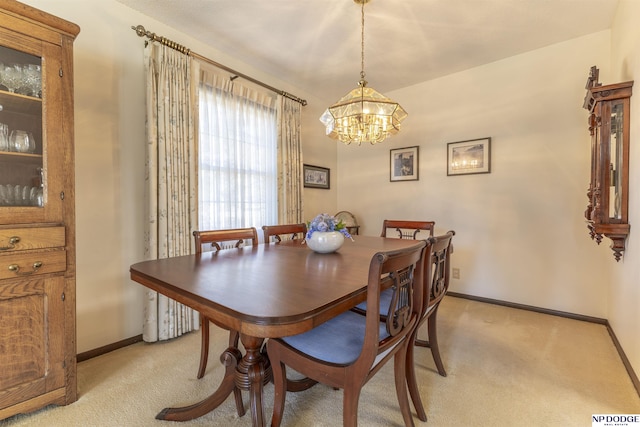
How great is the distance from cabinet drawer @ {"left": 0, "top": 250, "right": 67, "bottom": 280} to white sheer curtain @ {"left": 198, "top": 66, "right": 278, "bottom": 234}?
1187mm

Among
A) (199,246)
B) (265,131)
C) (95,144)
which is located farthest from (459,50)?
(95,144)

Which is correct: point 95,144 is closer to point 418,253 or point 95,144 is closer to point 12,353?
point 12,353

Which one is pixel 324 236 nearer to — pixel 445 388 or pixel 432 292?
pixel 432 292

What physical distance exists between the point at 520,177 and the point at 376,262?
2842 millimetres

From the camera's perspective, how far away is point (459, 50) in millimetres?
2789

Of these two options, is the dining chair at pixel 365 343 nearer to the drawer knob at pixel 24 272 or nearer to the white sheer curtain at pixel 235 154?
the drawer knob at pixel 24 272

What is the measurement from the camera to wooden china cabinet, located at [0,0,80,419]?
53.1 inches

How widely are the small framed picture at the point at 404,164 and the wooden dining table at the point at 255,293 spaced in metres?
2.24

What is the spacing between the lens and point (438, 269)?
62.3 inches

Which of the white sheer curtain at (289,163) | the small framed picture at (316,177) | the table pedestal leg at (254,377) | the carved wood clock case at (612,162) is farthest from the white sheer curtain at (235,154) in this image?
the carved wood clock case at (612,162)

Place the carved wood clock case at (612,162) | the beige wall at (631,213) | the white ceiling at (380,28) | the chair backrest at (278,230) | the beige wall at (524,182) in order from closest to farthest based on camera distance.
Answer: the beige wall at (631,213) < the carved wood clock case at (612,162) < the white ceiling at (380,28) < the chair backrest at (278,230) < the beige wall at (524,182)

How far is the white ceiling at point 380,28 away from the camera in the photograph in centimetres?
214

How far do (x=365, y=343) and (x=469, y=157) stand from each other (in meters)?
2.95

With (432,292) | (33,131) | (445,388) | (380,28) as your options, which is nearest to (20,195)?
(33,131)
